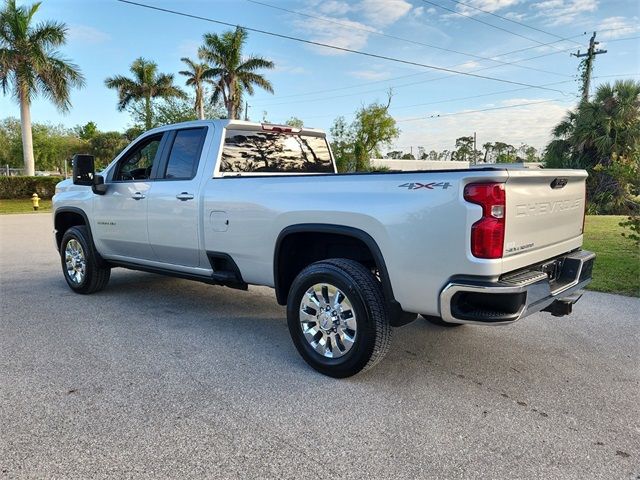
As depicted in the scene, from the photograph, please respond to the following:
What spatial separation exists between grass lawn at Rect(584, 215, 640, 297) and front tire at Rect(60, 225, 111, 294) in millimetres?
6254

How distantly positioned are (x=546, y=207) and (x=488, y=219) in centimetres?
77

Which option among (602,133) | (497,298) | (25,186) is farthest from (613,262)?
(25,186)

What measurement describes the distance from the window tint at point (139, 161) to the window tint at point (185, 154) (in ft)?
1.12

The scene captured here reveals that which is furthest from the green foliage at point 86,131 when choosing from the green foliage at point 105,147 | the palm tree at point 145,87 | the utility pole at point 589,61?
the utility pole at point 589,61

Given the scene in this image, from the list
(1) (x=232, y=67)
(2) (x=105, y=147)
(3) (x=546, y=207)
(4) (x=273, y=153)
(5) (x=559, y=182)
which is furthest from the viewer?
(2) (x=105, y=147)

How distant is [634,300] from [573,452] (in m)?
3.98

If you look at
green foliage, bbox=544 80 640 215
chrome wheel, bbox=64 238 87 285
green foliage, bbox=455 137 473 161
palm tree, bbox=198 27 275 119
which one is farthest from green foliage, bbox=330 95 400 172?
green foliage, bbox=455 137 473 161

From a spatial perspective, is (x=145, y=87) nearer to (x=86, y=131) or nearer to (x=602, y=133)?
(x=602, y=133)

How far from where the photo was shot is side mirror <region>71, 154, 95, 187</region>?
5672mm

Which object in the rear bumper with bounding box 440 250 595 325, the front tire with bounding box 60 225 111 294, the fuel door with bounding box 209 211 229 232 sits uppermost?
the fuel door with bounding box 209 211 229 232

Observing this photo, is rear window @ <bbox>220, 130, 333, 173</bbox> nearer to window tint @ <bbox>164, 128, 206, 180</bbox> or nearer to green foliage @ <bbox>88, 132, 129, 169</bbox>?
window tint @ <bbox>164, 128, 206, 180</bbox>

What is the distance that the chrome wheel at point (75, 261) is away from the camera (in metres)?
6.24

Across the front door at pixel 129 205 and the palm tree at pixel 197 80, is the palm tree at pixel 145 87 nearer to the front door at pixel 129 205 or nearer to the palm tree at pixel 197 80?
the palm tree at pixel 197 80

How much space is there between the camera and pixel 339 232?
3645mm
